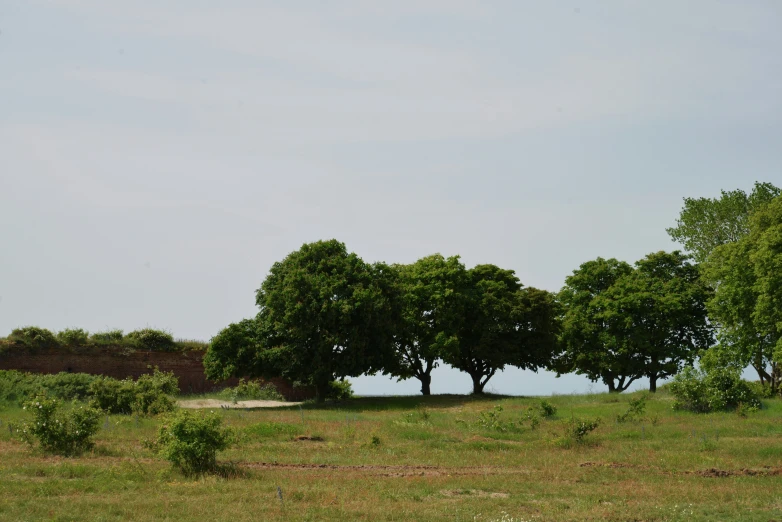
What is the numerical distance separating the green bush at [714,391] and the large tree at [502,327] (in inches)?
660

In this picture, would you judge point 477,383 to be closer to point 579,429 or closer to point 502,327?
point 502,327

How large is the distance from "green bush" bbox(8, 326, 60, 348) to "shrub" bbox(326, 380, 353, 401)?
18362 mm

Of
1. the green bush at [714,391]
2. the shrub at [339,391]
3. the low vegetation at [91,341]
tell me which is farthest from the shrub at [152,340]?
the green bush at [714,391]

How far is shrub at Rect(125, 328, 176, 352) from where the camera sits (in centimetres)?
5422

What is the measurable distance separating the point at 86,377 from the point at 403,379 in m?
22.1

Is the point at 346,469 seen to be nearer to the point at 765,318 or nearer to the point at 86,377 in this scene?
the point at 86,377

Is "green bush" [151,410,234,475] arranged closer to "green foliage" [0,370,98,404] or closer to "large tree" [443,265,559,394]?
"green foliage" [0,370,98,404]

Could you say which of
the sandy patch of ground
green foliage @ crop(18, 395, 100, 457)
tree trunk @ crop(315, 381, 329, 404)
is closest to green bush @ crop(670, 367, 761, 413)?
tree trunk @ crop(315, 381, 329, 404)

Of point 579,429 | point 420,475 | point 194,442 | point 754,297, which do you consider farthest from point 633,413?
point 194,442

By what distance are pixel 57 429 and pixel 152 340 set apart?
31091 mm

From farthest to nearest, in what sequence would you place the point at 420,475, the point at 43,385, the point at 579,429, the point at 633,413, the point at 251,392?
the point at 251,392 < the point at 43,385 < the point at 633,413 < the point at 579,429 < the point at 420,475

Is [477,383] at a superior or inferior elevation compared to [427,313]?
inferior

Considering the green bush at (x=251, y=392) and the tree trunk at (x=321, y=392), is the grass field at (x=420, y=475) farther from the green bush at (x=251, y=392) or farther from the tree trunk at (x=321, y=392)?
the green bush at (x=251, y=392)

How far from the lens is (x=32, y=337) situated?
49.4m
